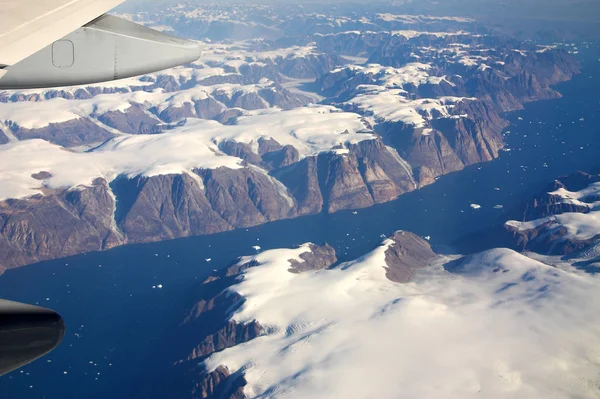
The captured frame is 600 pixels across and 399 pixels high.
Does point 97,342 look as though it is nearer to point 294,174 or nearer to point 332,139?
point 294,174

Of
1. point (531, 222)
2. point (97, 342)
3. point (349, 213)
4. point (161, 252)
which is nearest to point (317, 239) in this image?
point (349, 213)

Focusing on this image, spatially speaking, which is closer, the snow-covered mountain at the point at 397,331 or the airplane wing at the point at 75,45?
the airplane wing at the point at 75,45

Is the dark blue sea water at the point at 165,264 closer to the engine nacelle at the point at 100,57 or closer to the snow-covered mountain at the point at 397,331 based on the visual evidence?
the snow-covered mountain at the point at 397,331

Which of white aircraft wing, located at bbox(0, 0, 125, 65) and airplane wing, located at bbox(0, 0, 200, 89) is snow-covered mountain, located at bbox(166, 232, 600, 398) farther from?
white aircraft wing, located at bbox(0, 0, 125, 65)

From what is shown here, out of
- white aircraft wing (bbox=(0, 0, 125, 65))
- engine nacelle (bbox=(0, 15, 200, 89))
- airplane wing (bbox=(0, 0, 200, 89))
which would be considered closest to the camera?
white aircraft wing (bbox=(0, 0, 125, 65))

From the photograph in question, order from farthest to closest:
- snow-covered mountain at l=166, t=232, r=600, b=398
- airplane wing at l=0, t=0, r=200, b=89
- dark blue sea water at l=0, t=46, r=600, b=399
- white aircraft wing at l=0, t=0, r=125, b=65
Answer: dark blue sea water at l=0, t=46, r=600, b=399, snow-covered mountain at l=166, t=232, r=600, b=398, airplane wing at l=0, t=0, r=200, b=89, white aircraft wing at l=0, t=0, r=125, b=65

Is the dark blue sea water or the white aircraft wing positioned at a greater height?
the white aircraft wing

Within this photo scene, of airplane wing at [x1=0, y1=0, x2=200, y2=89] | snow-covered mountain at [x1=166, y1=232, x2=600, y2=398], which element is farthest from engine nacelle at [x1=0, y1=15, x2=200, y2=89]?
snow-covered mountain at [x1=166, y1=232, x2=600, y2=398]

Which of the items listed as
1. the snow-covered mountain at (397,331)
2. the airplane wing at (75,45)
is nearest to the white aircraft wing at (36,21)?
the airplane wing at (75,45)

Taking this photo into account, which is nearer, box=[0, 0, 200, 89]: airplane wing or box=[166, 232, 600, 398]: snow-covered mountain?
box=[0, 0, 200, 89]: airplane wing
